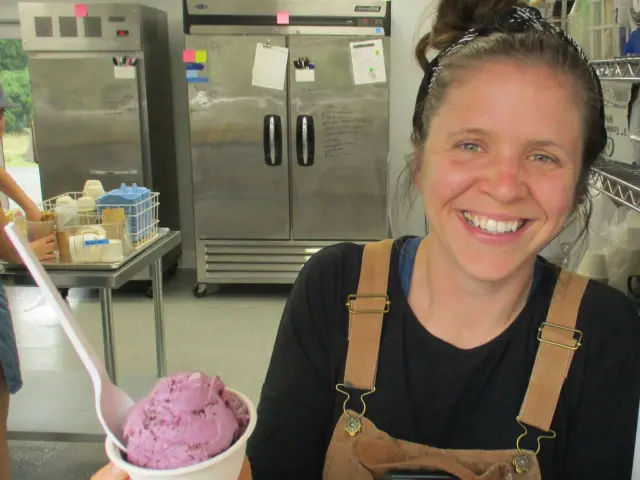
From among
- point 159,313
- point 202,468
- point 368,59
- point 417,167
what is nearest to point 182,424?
point 202,468

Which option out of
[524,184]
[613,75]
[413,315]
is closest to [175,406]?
[413,315]

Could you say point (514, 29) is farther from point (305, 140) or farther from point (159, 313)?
point (305, 140)

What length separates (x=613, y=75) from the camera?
1.31 meters

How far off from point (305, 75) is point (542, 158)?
3199 mm

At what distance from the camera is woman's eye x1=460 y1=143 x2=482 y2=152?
39.2 inches

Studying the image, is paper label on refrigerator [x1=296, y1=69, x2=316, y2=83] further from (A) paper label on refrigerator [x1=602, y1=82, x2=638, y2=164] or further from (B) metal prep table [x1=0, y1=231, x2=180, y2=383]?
(A) paper label on refrigerator [x1=602, y1=82, x2=638, y2=164]

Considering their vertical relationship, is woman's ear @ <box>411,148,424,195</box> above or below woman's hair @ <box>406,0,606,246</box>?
below

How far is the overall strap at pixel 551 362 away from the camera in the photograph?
3.40ft

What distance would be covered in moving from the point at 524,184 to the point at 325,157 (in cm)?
322

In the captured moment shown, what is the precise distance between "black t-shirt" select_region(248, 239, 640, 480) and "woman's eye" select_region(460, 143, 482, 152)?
29cm

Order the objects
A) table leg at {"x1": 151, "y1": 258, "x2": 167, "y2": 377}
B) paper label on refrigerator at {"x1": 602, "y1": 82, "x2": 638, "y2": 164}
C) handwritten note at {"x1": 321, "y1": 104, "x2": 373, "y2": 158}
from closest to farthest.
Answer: paper label on refrigerator at {"x1": 602, "y1": 82, "x2": 638, "y2": 164} < table leg at {"x1": 151, "y1": 258, "x2": 167, "y2": 377} < handwritten note at {"x1": 321, "y1": 104, "x2": 373, "y2": 158}

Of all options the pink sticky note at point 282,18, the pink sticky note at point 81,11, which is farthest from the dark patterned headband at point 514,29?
the pink sticky note at point 81,11

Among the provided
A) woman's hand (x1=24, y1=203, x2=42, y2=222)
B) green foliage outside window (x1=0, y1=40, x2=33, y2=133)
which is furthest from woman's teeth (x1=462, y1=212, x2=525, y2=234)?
green foliage outside window (x1=0, y1=40, x2=33, y2=133)

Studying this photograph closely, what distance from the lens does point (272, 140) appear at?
405cm
